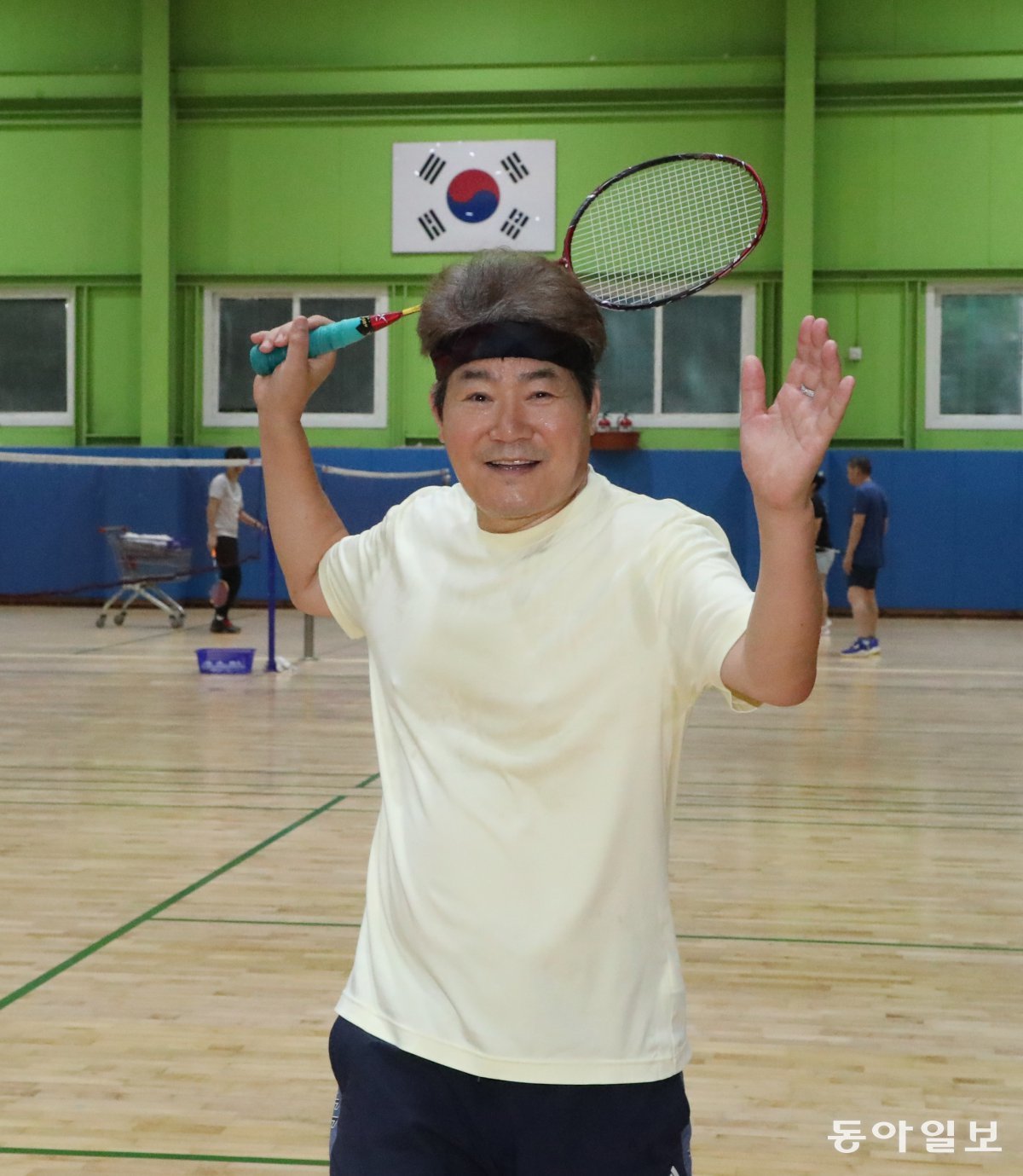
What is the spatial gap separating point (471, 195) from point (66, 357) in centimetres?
514

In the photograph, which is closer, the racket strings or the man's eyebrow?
the man's eyebrow

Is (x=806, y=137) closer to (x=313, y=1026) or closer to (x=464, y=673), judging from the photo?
(x=313, y=1026)

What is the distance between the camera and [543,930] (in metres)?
1.61

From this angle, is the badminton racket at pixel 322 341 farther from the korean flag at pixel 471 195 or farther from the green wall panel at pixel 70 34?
the green wall panel at pixel 70 34

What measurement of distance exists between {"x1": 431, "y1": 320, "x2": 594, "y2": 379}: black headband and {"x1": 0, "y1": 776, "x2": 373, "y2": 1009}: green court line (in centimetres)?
275

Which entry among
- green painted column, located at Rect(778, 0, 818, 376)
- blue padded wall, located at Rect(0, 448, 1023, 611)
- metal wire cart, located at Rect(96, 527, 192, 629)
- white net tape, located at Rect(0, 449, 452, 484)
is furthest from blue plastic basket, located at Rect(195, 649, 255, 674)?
green painted column, located at Rect(778, 0, 818, 376)

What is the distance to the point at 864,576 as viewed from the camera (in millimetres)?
13352

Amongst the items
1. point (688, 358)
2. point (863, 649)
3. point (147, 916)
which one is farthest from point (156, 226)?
point (147, 916)

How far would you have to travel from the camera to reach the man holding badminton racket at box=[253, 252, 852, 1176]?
158 centimetres

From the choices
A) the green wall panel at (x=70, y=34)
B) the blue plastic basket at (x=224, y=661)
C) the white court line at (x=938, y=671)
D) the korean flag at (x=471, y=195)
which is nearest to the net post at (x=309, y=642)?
the blue plastic basket at (x=224, y=661)

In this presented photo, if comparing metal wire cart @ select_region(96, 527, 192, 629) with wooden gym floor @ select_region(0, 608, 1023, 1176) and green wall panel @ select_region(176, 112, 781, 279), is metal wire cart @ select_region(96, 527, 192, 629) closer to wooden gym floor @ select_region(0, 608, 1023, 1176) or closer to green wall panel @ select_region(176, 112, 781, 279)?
green wall panel @ select_region(176, 112, 781, 279)

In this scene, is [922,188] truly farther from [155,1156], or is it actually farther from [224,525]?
[155,1156]

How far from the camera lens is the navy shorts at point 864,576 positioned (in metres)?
13.3

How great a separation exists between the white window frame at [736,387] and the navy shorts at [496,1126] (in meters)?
15.8
